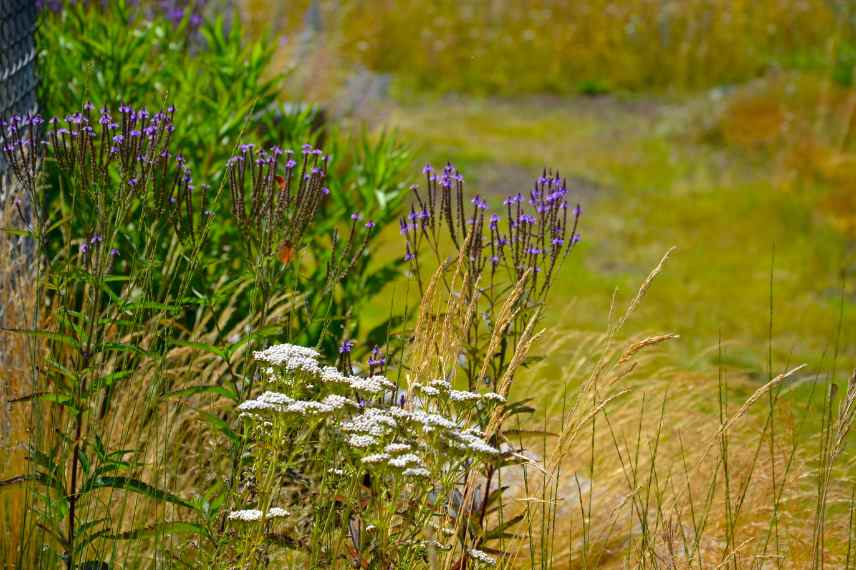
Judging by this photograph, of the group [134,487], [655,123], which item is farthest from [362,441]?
[655,123]

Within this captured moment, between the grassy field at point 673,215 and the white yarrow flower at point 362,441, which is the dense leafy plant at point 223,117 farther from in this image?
the grassy field at point 673,215

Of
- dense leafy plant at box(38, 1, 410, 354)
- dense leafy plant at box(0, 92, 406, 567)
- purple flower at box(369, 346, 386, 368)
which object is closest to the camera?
dense leafy plant at box(0, 92, 406, 567)

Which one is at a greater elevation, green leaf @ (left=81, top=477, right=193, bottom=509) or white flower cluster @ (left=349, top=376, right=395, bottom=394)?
white flower cluster @ (left=349, top=376, right=395, bottom=394)

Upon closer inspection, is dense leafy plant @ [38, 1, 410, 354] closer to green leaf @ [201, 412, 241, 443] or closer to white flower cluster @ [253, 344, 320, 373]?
green leaf @ [201, 412, 241, 443]

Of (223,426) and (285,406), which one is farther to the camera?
(223,426)

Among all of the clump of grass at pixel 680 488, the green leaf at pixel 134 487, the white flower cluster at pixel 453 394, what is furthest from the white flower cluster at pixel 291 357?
the clump of grass at pixel 680 488

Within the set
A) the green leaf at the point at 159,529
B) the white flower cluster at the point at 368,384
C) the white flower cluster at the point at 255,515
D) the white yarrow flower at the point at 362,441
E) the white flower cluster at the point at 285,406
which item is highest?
the white flower cluster at the point at 285,406

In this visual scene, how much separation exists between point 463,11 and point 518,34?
93 centimetres

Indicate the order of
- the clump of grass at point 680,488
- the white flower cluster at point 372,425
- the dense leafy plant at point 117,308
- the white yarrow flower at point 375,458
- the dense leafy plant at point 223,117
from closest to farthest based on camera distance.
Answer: the white yarrow flower at point 375,458 < the white flower cluster at point 372,425 < the dense leafy plant at point 117,308 < the clump of grass at point 680,488 < the dense leafy plant at point 223,117

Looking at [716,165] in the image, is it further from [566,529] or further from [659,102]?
[566,529]

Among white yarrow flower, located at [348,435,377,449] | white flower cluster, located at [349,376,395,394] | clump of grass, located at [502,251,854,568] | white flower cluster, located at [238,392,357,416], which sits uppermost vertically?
white flower cluster, located at [238,392,357,416]

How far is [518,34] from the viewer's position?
12977mm

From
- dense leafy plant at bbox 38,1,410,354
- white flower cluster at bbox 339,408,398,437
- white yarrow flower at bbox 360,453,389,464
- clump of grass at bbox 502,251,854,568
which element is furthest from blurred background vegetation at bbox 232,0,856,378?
white yarrow flower at bbox 360,453,389,464

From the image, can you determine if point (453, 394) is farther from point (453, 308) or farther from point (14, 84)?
point (14, 84)
